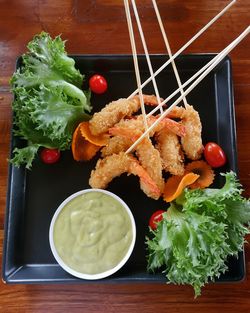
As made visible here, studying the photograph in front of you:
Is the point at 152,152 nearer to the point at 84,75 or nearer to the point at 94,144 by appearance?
the point at 94,144

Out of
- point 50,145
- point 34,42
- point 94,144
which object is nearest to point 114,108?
point 94,144

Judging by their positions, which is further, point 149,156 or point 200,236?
point 149,156

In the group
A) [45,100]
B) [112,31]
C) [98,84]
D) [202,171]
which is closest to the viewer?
[45,100]

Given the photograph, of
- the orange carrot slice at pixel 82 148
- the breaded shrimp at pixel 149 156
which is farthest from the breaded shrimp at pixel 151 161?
the orange carrot slice at pixel 82 148

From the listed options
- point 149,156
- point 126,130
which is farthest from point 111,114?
point 149,156

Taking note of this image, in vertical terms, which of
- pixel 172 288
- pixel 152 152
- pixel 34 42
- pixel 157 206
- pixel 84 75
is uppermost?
pixel 34 42

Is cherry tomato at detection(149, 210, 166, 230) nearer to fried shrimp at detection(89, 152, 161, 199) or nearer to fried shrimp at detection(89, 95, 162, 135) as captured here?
fried shrimp at detection(89, 152, 161, 199)

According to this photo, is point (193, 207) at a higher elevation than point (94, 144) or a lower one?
lower

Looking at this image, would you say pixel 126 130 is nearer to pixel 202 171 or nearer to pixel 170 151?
pixel 170 151
